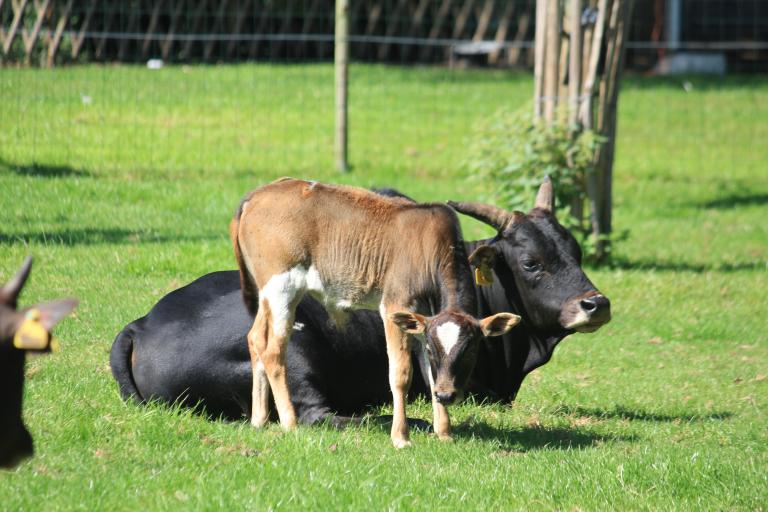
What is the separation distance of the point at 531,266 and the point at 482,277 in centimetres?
50

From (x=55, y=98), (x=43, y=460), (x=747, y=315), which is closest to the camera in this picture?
(x=43, y=460)

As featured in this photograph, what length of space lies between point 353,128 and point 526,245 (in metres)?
10.5

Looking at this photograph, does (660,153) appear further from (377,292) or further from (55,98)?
(377,292)

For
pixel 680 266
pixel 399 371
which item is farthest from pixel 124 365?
pixel 680 266

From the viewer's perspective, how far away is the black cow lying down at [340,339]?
6746 millimetres

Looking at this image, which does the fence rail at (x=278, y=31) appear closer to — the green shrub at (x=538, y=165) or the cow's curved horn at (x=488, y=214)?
the green shrub at (x=538, y=165)

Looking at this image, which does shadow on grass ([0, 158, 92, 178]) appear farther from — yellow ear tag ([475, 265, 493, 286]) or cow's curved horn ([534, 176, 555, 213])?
yellow ear tag ([475, 265, 493, 286])

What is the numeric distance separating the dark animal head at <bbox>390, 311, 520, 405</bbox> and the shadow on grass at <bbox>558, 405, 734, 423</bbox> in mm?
1679

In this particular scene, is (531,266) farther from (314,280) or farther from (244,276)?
(244,276)

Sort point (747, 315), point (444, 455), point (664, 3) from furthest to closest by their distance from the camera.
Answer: point (664, 3)
point (747, 315)
point (444, 455)

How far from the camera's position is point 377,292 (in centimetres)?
630

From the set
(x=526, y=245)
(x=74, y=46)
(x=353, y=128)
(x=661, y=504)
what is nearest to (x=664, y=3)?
(x=353, y=128)

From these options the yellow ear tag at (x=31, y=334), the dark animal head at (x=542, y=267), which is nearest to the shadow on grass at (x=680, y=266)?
the dark animal head at (x=542, y=267)

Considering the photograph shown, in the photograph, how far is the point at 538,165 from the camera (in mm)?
11055
